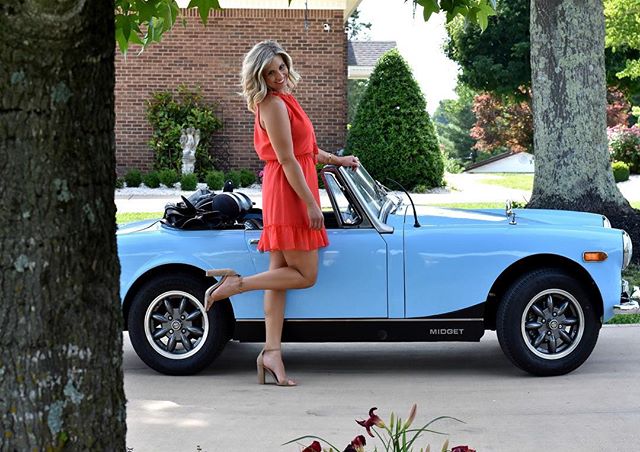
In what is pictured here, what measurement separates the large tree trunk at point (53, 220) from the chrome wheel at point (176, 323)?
3828 millimetres

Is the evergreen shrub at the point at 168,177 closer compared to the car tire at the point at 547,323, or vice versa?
the car tire at the point at 547,323

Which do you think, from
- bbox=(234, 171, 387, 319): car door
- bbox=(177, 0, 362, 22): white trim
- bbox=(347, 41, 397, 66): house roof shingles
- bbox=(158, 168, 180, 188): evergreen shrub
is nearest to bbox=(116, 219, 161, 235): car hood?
bbox=(234, 171, 387, 319): car door

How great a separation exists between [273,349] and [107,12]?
→ 12.9ft

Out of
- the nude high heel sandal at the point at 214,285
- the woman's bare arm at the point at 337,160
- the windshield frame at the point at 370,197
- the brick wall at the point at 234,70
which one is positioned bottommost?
the nude high heel sandal at the point at 214,285

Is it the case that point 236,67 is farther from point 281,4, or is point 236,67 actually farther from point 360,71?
point 360,71

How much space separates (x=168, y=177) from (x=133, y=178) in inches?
33.7

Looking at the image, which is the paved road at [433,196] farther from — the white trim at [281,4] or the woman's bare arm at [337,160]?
the woman's bare arm at [337,160]

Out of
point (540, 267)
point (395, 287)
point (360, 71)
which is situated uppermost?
point (360, 71)

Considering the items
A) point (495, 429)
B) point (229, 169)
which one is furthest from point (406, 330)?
point (229, 169)

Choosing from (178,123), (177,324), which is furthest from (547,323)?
(178,123)

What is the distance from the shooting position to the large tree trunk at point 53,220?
2975mm

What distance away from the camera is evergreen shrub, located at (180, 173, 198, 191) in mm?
22062

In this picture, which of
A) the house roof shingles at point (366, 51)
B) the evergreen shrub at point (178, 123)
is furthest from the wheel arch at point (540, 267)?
the house roof shingles at point (366, 51)

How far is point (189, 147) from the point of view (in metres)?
23.5
